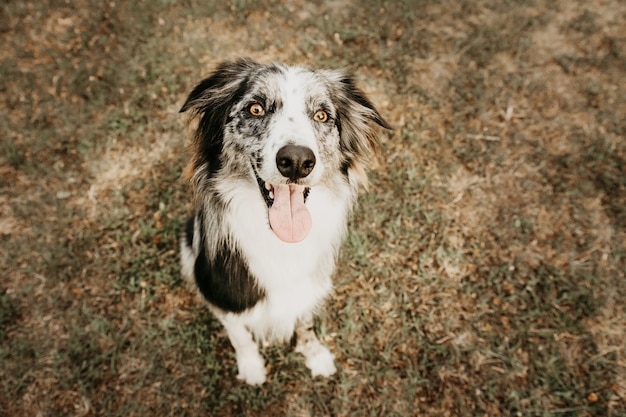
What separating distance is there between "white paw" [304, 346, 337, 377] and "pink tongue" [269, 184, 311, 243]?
142 cm

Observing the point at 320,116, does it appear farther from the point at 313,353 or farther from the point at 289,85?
the point at 313,353

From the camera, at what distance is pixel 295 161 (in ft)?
6.53

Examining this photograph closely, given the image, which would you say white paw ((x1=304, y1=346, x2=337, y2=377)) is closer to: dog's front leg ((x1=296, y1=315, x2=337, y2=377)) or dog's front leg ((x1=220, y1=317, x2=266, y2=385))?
dog's front leg ((x1=296, y1=315, x2=337, y2=377))

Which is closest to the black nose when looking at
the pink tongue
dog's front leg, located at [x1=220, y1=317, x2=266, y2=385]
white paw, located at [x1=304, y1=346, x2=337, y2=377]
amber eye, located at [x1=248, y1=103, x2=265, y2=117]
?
the pink tongue

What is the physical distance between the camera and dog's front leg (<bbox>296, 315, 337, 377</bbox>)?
128 inches

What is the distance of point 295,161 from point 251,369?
196cm

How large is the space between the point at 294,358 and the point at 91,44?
436 cm

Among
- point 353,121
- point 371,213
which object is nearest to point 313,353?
point 371,213

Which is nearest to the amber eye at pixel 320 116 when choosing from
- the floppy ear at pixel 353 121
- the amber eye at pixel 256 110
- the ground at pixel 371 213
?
the floppy ear at pixel 353 121

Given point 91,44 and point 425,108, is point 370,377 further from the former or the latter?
point 91,44

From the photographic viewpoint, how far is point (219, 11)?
505 centimetres

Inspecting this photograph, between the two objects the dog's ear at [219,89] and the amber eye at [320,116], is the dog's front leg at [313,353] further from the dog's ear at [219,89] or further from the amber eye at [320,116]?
the dog's ear at [219,89]

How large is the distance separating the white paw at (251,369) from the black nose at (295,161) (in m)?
1.80

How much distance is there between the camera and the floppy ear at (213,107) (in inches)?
98.3
